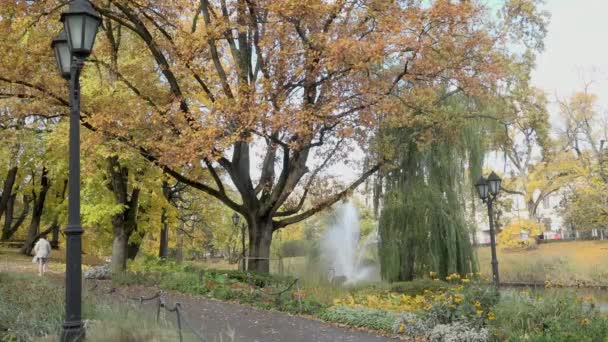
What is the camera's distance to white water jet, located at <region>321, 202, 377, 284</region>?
2188 centimetres

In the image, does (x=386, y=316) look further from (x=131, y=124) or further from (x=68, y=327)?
(x=131, y=124)

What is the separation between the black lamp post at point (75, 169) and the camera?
17.7ft

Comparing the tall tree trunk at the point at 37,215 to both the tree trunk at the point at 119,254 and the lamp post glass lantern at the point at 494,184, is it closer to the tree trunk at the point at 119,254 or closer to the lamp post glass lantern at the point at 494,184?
the tree trunk at the point at 119,254

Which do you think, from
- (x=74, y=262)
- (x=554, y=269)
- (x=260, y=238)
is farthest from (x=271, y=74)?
(x=554, y=269)

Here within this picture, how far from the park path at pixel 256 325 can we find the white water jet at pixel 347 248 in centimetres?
701

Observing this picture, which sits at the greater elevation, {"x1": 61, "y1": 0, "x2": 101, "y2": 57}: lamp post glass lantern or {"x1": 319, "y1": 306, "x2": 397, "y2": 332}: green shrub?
{"x1": 61, "y1": 0, "x2": 101, "y2": 57}: lamp post glass lantern

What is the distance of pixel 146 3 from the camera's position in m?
16.0

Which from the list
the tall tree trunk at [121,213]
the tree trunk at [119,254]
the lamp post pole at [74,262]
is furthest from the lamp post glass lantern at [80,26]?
the tree trunk at [119,254]

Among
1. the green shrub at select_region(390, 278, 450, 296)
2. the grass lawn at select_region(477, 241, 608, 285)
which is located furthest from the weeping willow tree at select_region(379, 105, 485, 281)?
the grass lawn at select_region(477, 241, 608, 285)

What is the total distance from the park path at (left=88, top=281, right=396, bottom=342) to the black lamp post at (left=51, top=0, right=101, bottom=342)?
9.98 feet

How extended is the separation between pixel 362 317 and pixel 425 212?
7829 millimetres

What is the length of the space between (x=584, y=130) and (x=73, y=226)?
39.8 m

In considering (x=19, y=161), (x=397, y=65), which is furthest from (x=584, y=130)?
(x=19, y=161)

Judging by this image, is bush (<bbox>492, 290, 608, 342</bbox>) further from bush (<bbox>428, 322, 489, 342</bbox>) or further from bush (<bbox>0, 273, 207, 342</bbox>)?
bush (<bbox>0, 273, 207, 342</bbox>)
